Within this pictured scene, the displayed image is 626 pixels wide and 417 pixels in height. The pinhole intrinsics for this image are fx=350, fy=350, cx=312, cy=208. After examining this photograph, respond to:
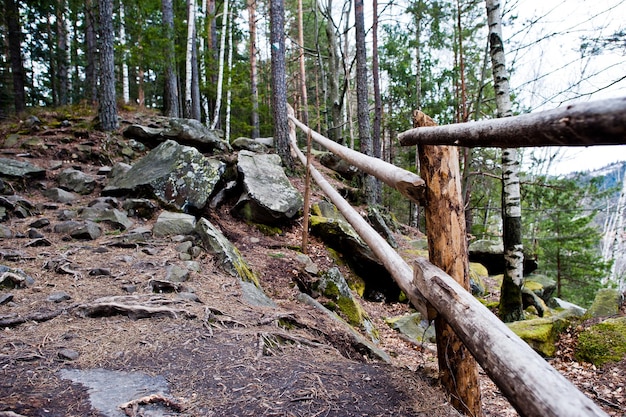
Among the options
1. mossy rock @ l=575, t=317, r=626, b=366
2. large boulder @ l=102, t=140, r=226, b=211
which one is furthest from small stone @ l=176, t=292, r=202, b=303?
mossy rock @ l=575, t=317, r=626, b=366

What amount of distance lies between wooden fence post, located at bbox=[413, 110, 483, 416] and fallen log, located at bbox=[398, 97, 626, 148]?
1.49 ft

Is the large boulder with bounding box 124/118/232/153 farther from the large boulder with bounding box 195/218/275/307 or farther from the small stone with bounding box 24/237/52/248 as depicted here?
the small stone with bounding box 24/237/52/248

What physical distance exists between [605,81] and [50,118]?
479 inches

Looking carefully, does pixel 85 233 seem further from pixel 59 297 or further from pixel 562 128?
pixel 562 128

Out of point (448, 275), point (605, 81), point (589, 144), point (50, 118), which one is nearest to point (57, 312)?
point (448, 275)

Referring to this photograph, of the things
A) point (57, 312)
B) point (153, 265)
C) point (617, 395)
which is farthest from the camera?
point (153, 265)

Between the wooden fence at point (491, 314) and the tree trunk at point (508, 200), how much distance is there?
3879mm

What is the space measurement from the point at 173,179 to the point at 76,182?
2.17 m

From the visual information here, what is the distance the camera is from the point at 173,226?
16.5 feet

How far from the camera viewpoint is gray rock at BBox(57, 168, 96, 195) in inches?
257

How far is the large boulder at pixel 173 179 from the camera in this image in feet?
19.3

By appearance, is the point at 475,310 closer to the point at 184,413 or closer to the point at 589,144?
the point at 589,144

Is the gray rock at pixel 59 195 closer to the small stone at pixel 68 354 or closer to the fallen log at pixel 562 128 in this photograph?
the small stone at pixel 68 354

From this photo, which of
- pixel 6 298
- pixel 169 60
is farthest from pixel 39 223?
pixel 169 60
